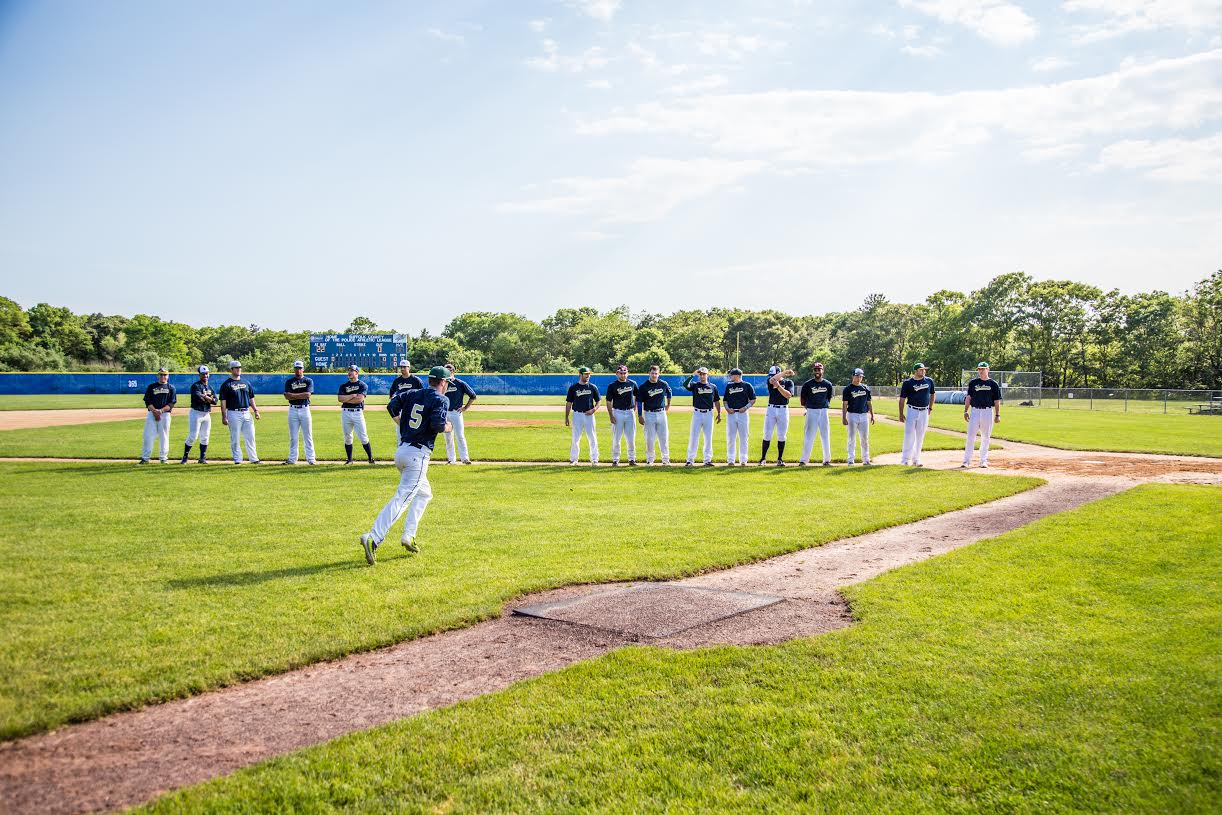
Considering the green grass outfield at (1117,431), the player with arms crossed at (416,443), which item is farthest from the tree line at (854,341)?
the player with arms crossed at (416,443)

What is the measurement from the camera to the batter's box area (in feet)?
19.4

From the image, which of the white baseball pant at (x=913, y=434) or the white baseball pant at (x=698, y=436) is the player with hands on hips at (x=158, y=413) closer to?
the white baseball pant at (x=698, y=436)

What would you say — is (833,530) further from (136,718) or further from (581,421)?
(581,421)

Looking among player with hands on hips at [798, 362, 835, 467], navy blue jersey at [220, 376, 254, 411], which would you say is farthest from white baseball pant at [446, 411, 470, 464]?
player with hands on hips at [798, 362, 835, 467]

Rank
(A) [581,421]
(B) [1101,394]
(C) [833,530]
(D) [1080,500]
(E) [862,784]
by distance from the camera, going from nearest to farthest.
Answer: (E) [862,784], (C) [833,530], (D) [1080,500], (A) [581,421], (B) [1101,394]

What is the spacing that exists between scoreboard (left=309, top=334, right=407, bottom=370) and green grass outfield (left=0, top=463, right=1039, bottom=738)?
118 ft

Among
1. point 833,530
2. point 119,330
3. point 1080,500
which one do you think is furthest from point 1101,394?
point 119,330

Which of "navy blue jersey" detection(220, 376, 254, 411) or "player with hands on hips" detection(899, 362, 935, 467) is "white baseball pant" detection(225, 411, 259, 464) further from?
"player with hands on hips" detection(899, 362, 935, 467)

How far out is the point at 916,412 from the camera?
656 inches

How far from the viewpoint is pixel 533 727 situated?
4164mm

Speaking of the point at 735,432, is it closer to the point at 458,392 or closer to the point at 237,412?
the point at 458,392

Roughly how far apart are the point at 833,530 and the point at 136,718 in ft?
24.2

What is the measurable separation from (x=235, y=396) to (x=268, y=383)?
4221 centimetres

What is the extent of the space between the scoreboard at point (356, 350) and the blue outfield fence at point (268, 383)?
1305 millimetres
